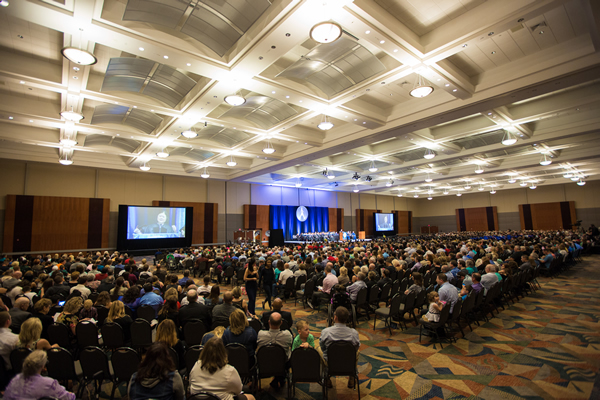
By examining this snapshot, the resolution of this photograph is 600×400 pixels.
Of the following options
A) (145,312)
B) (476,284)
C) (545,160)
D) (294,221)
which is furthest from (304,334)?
(294,221)

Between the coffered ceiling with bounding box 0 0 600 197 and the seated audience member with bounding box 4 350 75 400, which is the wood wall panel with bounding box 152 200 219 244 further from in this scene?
the seated audience member with bounding box 4 350 75 400

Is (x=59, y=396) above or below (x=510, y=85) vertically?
below

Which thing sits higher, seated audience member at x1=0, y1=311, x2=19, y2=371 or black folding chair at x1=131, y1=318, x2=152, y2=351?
seated audience member at x1=0, y1=311, x2=19, y2=371

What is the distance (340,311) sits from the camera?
3670 millimetres

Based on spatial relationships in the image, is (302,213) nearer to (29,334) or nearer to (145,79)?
(145,79)

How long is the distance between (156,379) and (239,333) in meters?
1.36

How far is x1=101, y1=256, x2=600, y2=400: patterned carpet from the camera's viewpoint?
369 centimetres

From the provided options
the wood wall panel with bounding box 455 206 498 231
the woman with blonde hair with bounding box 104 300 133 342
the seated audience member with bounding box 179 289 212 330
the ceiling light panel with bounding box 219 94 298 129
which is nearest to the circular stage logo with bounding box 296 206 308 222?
the ceiling light panel with bounding box 219 94 298 129

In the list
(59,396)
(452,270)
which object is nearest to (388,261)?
(452,270)

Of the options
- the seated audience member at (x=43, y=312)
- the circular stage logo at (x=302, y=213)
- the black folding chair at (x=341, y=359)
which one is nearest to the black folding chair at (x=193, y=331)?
the black folding chair at (x=341, y=359)

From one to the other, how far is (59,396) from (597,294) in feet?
39.4

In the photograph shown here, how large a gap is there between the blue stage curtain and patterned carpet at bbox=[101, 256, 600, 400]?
1913cm

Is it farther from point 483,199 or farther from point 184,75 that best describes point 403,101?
point 483,199

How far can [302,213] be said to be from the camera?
2764 centimetres
